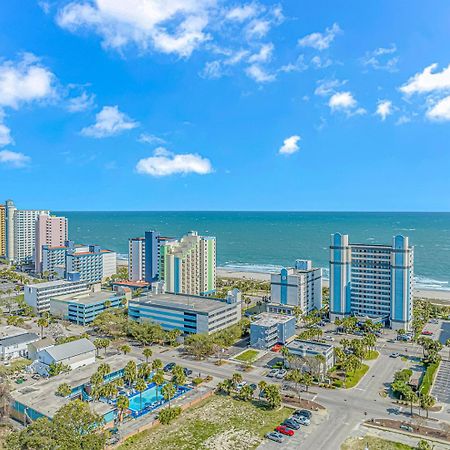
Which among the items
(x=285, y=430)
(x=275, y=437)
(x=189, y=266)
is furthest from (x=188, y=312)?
(x=275, y=437)

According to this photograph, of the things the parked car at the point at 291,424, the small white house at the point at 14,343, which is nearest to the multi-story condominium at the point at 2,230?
the small white house at the point at 14,343

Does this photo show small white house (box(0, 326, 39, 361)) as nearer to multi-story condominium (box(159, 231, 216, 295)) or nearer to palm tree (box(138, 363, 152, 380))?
palm tree (box(138, 363, 152, 380))

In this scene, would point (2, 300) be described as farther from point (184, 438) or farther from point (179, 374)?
point (184, 438)

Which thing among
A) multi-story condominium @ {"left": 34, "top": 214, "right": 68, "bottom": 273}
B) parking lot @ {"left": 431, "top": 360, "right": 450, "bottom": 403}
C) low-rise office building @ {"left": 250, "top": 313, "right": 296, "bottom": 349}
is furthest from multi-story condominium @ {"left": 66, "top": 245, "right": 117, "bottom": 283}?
parking lot @ {"left": 431, "top": 360, "right": 450, "bottom": 403}

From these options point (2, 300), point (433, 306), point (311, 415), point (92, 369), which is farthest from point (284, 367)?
point (2, 300)

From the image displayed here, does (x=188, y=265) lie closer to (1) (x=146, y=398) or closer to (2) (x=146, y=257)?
(2) (x=146, y=257)
